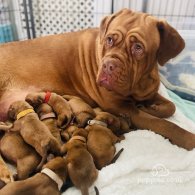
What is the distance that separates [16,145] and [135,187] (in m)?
0.59

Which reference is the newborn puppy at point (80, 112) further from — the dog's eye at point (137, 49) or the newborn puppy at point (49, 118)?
the dog's eye at point (137, 49)

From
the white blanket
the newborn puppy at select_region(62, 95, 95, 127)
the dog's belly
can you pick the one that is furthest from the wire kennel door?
the white blanket

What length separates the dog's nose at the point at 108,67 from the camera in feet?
5.17

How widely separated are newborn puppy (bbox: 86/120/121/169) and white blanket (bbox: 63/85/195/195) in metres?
0.04

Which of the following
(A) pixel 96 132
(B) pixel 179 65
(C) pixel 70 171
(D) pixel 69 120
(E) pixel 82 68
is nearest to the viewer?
(C) pixel 70 171

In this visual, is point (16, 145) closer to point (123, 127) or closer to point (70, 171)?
point (70, 171)

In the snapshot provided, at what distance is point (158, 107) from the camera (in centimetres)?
203

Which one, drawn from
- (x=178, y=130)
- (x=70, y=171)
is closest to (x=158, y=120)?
(x=178, y=130)

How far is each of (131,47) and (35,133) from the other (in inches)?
26.6

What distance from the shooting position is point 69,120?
1.69 meters

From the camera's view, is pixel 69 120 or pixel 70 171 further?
pixel 69 120

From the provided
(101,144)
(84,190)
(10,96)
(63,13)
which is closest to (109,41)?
(101,144)

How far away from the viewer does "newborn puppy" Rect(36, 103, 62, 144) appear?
159cm

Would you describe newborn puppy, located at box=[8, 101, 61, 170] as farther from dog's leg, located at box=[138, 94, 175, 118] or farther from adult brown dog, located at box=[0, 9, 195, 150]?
dog's leg, located at box=[138, 94, 175, 118]
